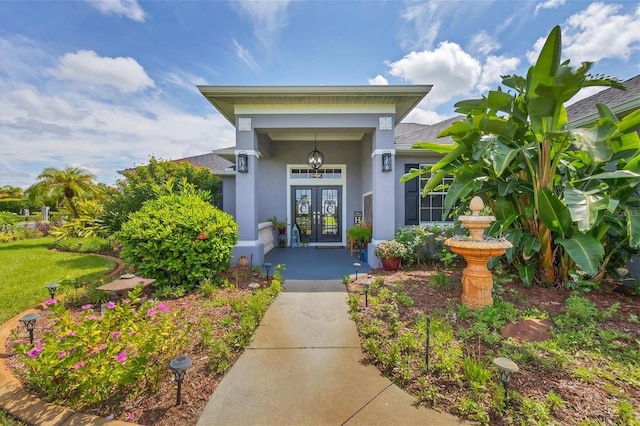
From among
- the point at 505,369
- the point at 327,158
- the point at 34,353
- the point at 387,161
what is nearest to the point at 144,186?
the point at 34,353

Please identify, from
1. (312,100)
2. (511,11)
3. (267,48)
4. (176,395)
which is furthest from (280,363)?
(511,11)

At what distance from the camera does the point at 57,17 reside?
18.2ft

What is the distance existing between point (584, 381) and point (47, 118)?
13.0 metres

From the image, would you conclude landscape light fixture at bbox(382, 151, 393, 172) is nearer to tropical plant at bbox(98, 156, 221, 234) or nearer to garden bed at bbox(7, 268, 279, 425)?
garden bed at bbox(7, 268, 279, 425)

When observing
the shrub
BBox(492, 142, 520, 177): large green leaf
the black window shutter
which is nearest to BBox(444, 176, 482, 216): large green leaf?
BBox(492, 142, 520, 177): large green leaf

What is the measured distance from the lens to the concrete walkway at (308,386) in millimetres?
2006

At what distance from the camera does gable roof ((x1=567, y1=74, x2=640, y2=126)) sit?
4.37 meters

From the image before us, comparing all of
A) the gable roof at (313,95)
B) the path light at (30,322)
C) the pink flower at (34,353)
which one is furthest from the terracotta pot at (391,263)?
the path light at (30,322)

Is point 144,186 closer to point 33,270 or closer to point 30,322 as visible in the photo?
point 33,270

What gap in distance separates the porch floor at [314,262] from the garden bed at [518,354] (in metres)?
1.96

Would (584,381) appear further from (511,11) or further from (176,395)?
(511,11)

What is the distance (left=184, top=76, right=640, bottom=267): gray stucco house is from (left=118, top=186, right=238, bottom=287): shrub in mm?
1579

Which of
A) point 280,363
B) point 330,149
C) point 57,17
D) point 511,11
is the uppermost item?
point 511,11

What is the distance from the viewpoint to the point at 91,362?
2.03 metres
